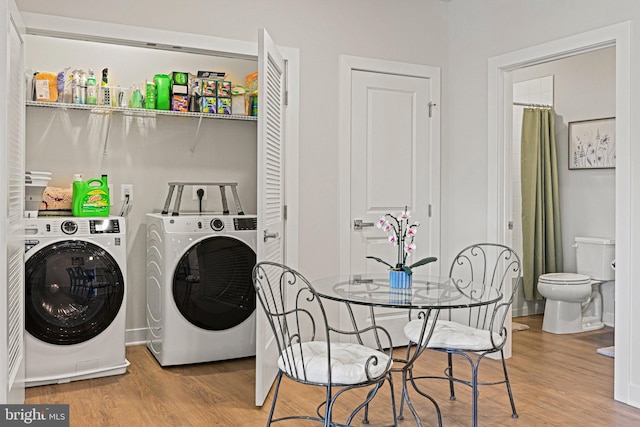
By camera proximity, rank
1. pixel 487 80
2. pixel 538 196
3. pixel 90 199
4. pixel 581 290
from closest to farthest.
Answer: pixel 90 199 → pixel 487 80 → pixel 581 290 → pixel 538 196

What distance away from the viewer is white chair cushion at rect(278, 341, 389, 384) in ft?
8.01

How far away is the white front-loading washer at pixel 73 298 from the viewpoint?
3.57 metres

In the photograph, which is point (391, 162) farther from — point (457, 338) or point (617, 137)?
point (457, 338)

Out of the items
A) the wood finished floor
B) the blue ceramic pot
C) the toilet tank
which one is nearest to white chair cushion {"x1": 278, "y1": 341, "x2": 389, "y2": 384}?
the blue ceramic pot

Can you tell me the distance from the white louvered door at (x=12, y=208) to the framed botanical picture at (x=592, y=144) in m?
4.55

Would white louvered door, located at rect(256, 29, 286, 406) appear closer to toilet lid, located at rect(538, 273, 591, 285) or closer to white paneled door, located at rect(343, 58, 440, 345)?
white paneled door, located at rect(343, 58, 440, 345)

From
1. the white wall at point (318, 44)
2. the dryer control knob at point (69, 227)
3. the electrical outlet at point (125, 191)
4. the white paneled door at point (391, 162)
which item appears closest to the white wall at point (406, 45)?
the white wall at point (318, 44)

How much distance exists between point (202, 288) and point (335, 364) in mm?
1734

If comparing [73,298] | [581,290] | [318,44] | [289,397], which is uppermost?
[318,44]

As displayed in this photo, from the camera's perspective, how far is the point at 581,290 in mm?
5008

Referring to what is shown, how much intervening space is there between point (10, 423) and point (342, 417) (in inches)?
59.9

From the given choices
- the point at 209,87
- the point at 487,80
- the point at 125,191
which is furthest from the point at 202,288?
the point at 487,80

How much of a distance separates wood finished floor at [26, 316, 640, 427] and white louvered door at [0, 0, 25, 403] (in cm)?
62

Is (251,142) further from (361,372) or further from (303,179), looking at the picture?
(361,372)
